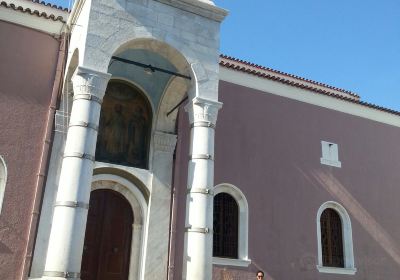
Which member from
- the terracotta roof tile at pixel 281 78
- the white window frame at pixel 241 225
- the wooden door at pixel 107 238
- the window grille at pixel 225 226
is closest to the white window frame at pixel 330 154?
the terracotta roof tile at pixel 281 78

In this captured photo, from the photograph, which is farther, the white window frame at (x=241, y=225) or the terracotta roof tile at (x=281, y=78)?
the terracotta roof tile at (x=281, y=78)

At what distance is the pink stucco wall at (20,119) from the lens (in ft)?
26.0

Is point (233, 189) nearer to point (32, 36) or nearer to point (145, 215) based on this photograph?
point (145, 215)


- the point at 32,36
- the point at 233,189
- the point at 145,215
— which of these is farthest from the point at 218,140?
the point at 32,36

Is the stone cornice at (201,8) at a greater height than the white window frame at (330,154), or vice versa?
the stone cornice at (201,8)

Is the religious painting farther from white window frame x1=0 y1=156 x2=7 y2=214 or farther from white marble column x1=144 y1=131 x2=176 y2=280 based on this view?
white window frame x1=0 y1=156 x2=7 y2=214

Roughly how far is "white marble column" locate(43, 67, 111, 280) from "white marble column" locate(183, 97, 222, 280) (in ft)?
5.66

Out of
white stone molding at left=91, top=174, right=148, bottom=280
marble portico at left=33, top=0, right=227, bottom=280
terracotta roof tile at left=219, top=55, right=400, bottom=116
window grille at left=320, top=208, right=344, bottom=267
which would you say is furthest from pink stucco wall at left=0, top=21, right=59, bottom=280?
window grille at left=320, top=208, right=344, bottom=267

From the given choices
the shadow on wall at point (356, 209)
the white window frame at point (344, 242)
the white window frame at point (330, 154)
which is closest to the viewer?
the white window frame at point (344, 242)

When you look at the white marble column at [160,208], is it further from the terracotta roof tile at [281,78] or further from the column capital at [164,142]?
the terracotta roof tile at [281,78]

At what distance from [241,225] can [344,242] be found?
3.06m

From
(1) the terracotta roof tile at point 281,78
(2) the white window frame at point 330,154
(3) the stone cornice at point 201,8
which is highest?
(1) the terracotta roof tile at point 281,78

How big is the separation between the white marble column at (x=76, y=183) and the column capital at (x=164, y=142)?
2.65 m

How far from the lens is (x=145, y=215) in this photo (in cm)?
920
